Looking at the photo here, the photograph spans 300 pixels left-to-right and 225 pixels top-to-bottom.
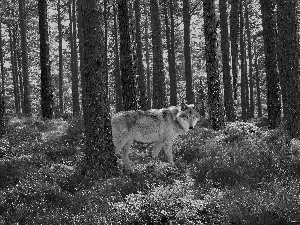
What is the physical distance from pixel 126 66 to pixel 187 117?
5.41 metres

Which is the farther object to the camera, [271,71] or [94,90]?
[271,71]

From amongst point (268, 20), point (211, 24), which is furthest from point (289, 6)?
point (268, 20)

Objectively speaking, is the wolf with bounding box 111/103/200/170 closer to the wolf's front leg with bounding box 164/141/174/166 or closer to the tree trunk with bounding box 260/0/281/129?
the wolf's front leg with bounding box 164/141/174/166

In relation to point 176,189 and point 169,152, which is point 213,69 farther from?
point 176,189

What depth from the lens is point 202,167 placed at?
858cm

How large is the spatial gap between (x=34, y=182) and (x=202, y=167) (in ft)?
12.6

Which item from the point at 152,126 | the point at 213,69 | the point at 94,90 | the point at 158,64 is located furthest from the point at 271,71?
the point at 94,90

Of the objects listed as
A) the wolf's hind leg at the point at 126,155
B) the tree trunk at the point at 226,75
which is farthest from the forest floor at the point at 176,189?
the tree trunk at the point at 226,75

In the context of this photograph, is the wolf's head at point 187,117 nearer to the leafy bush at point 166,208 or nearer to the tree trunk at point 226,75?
the leafy bush at point 166,208

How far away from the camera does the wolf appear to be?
34.0 ft

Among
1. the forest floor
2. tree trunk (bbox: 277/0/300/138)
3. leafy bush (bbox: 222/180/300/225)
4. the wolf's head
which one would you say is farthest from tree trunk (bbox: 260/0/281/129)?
leafy bush (bbox: 222/180/300/225)

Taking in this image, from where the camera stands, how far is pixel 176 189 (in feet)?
22.9

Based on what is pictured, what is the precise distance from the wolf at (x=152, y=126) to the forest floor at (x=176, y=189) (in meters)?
0.68

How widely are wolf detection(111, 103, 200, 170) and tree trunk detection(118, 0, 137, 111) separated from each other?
423 cm
